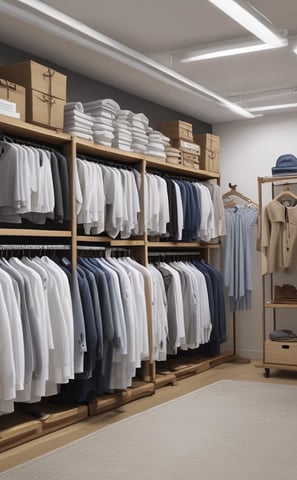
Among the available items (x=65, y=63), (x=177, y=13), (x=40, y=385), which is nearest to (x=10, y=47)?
(x=65, y=63)

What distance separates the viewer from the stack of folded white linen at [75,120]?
5477mm

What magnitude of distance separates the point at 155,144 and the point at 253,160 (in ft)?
7.50

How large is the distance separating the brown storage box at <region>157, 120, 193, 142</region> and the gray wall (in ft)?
1.05

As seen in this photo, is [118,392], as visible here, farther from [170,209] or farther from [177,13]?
[177,13]

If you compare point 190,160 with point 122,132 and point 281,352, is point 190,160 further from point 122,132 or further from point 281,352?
point 281,352

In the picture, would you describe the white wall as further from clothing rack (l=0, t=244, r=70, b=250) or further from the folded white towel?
clothing rack (l=0, t=244, r=70, b=250)

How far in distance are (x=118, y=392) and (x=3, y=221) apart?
6.63ft

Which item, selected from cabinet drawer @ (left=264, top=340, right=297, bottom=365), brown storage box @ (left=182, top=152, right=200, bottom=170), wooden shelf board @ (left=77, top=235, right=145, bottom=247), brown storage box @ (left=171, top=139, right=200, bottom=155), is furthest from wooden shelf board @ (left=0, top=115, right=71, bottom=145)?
cabinet drawer @ (left=264, top=340, right=297, bottom=365)

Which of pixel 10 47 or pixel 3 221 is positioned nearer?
pixel 3 221

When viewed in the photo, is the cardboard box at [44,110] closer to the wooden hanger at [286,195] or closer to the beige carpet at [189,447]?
the beige carpet at [189,447]

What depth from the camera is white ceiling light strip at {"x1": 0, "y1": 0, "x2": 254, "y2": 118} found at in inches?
167

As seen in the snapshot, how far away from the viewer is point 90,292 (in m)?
5.30

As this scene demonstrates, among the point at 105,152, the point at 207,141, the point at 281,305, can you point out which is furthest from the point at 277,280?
the point at 105,152

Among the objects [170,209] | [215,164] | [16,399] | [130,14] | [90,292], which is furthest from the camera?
[215,164]
